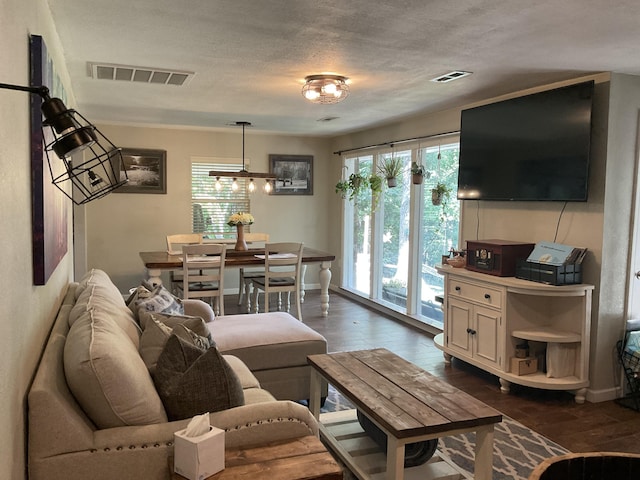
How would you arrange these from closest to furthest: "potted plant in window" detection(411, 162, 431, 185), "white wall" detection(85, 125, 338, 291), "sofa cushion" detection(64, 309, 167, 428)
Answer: "sofa cushion" detection(64, 309, 167, 428), "potted plant in window" detection(411, 162, 431, 185), "white wall" detection(85, 125, 338, 291)

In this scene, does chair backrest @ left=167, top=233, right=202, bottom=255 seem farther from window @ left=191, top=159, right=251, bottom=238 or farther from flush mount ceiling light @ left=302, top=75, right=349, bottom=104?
flush mount ceiling light @ left=302, top=75, right=349, bottom=104

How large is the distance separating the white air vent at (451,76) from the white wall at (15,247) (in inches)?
104

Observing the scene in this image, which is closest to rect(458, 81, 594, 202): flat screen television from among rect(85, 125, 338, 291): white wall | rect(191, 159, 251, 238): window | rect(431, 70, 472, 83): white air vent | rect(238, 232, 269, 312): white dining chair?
rect(431, 70, 472, 83): white air vent

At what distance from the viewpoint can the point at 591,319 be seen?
372 centimetres

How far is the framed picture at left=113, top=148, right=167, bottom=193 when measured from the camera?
6.72 metres

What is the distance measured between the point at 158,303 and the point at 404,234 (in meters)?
3.76

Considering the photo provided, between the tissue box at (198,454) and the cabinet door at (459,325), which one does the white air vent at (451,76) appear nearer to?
the cabinet door at (459,325)

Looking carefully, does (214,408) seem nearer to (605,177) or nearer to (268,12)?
(268,12)

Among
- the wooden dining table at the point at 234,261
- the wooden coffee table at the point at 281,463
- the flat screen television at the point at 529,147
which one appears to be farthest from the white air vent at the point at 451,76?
the wooden coffee table at the point at 281,463

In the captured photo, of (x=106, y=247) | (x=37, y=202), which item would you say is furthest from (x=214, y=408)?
(x=106, y=247)

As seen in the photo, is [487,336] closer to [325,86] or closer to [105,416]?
[325,86]

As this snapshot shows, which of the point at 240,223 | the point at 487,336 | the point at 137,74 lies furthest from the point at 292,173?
the point at 487,336

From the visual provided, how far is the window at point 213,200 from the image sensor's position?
7.14 m

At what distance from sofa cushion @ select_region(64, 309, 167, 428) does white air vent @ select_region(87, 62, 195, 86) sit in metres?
2.34
